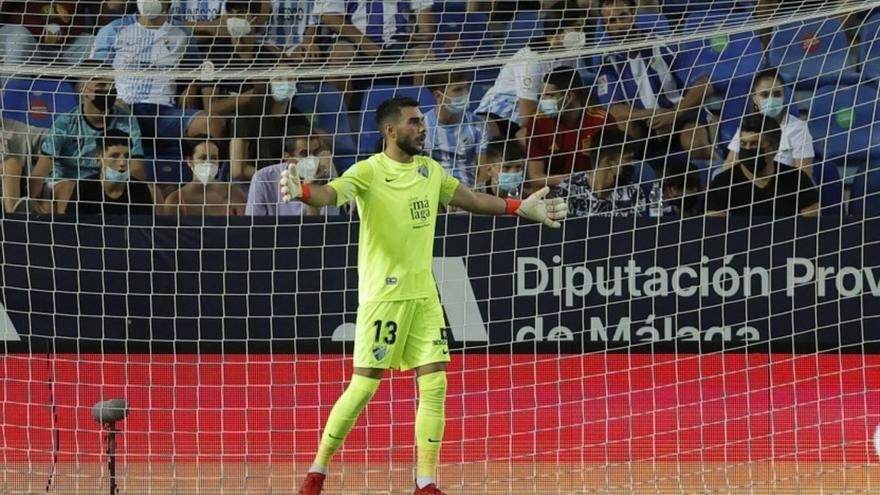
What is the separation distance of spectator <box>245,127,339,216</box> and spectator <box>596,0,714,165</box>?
1.71 meters

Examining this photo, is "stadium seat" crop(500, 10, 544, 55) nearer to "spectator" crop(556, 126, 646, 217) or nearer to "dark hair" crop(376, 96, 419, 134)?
"spectator" crop(556, 126, 646, 217)

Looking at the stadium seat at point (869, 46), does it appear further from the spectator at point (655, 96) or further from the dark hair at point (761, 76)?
the spectator at point (655, 96)

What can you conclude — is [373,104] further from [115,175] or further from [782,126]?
[782,126]

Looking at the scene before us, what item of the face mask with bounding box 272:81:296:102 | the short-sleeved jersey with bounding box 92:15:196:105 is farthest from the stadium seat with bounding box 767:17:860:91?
the short-sleeved jersey with bounding box 92:15:196:105

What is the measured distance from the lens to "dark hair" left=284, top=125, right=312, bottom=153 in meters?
8.33

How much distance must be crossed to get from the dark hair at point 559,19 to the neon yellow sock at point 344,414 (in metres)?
2.79

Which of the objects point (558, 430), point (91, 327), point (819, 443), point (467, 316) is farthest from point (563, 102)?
point (91, 327)

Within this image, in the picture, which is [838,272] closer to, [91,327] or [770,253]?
[770,253]

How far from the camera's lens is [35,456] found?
26.7 feet

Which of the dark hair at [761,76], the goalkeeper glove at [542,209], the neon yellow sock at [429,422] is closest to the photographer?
the neon yellow sock at [429,422]

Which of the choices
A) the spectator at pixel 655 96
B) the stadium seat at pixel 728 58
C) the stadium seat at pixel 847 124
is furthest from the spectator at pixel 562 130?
the stadium seat at pixel 847 124

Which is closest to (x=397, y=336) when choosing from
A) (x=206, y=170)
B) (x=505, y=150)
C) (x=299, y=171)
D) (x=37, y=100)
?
(x=299, y=171)

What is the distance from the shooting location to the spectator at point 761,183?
812 cm

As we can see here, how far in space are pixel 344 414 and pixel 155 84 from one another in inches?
122
